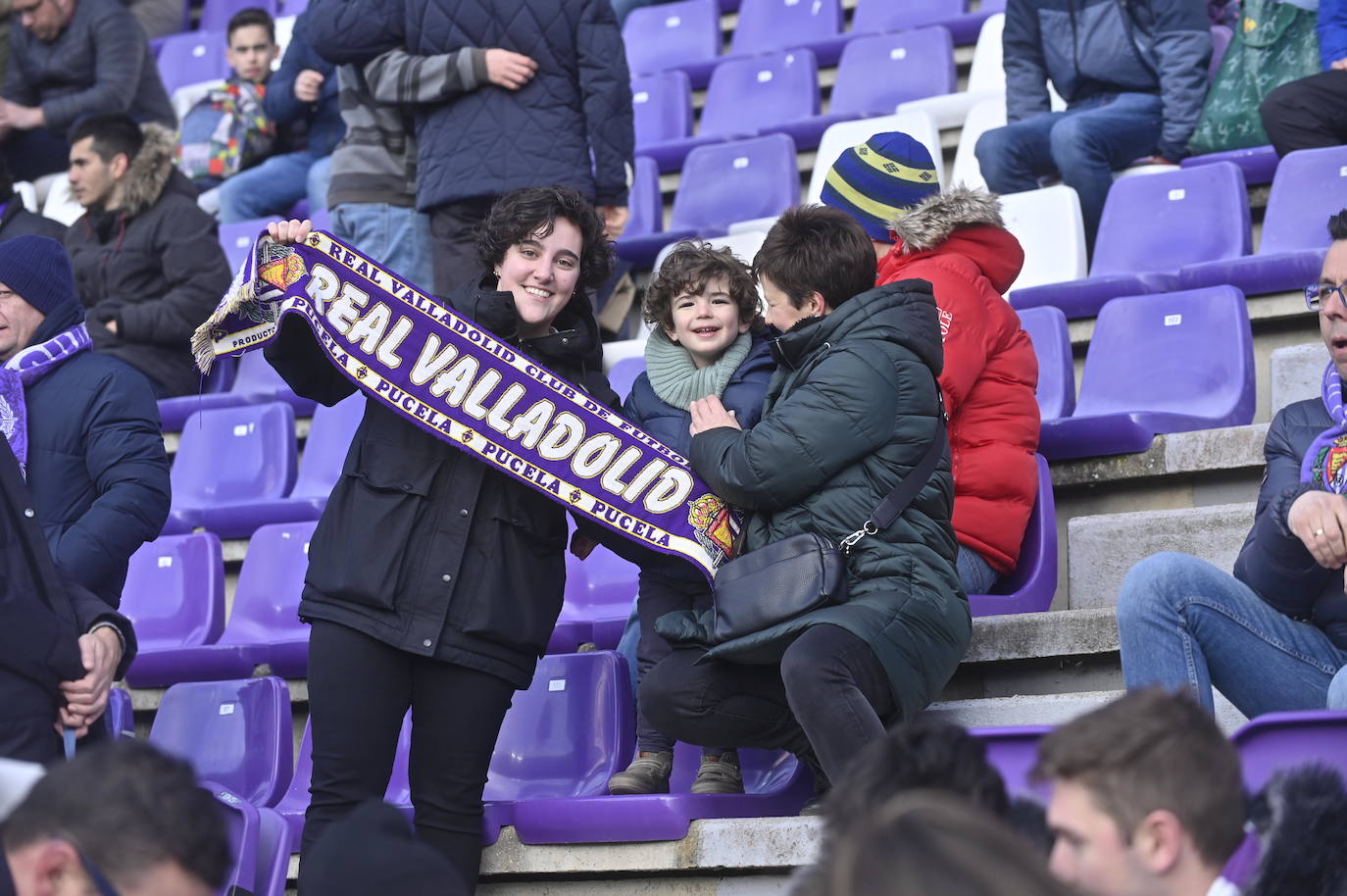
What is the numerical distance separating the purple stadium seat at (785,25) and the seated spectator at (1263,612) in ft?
17.2

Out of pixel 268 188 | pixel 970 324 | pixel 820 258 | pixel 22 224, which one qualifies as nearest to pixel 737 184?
pixel 268 188

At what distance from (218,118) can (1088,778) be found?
7.02m

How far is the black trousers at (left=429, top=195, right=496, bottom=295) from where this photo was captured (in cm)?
548

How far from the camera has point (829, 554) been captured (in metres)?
3.44

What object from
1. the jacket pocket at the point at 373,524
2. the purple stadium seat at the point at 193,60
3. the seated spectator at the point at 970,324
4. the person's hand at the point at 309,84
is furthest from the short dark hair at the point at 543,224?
the purple stadium seat at the point at 193,60

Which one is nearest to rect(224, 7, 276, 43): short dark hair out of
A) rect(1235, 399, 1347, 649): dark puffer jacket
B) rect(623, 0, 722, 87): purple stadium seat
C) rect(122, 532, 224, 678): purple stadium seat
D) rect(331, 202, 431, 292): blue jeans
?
rect(623, 0, 722, 87): purple stadium seat

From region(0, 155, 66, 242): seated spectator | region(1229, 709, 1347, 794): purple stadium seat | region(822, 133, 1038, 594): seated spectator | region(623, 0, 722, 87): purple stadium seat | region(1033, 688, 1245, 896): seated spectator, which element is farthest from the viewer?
region(623, 0, 722, 87): purple stadium seat

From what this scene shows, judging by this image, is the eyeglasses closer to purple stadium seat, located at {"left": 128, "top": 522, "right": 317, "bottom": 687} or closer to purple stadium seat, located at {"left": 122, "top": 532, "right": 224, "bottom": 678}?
purple stadium seat, located at {"left": 128, "top": 522, "right": 317, "bottom": 687}

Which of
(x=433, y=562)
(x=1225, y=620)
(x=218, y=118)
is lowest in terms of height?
(x=218, y=118)

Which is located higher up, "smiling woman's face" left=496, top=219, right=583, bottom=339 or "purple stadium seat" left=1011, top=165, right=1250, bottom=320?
"smiling woman's face" left=496, top=219, right=583, bottom=339

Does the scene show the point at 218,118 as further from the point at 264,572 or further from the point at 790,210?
the point at 790,210

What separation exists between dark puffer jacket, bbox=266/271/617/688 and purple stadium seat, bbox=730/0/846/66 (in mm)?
4898

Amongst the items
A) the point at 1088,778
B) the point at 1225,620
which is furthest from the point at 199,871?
the point at 1225,620

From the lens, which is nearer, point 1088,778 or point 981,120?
point 1088,778
